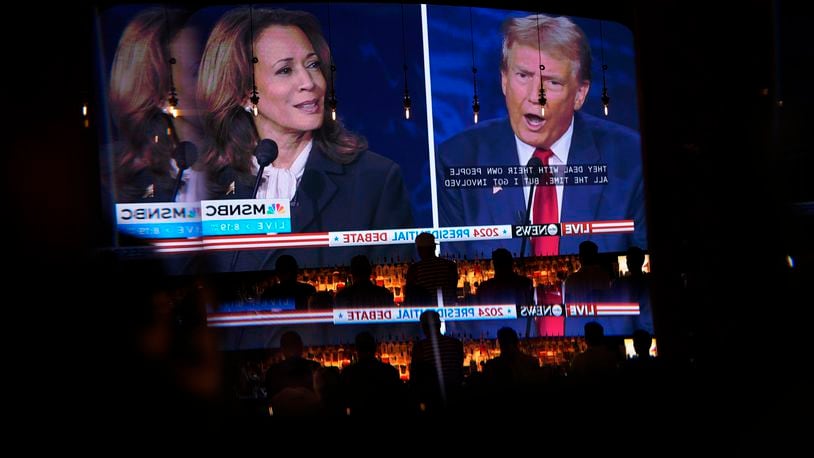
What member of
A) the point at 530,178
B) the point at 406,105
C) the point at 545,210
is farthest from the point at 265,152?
the point at 545,210

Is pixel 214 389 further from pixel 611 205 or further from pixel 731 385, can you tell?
pixel 611 205

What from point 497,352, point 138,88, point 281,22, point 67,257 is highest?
point 281,22

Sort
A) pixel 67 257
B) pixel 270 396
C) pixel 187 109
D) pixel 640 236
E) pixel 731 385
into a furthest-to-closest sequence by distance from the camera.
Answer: pixel 640 236 < pixel 187 109 < pixel 270 396 < pixel 731 385 < pixel 67 257

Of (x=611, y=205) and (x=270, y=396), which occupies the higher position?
(x=611, y=205)

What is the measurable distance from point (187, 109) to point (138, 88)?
981 mm

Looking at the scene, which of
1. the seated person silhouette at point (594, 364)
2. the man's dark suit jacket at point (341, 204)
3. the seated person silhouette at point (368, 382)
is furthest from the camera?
the man's dark suit jacket at point (341, 204)

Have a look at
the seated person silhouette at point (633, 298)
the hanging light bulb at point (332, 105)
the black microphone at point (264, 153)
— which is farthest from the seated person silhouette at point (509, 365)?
the black microphone at point (264, 153)

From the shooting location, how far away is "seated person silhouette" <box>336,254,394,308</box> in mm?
7699

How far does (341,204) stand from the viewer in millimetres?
10023

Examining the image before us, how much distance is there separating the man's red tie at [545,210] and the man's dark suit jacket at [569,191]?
0.09m

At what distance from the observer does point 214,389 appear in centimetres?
339

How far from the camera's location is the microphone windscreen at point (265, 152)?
9992 millimetres

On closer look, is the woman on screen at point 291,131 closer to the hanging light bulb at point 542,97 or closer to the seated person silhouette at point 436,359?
the hanging light bulb at point 542,97

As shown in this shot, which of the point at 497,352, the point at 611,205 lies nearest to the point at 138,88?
the point at 497,352
